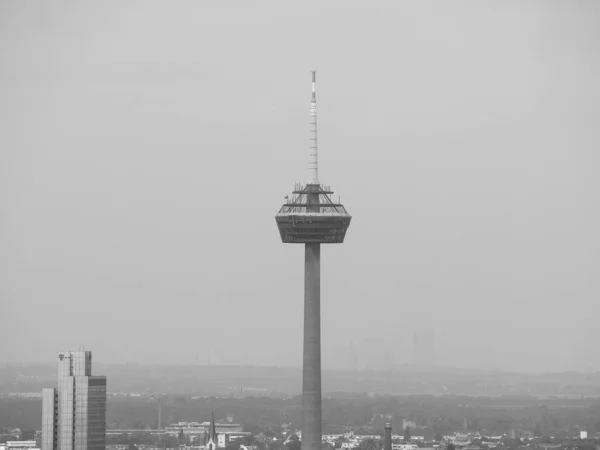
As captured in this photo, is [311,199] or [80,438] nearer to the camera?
[311,199]

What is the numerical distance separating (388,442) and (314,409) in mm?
57349

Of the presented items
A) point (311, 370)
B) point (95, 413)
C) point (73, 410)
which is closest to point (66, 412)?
point (73, 410)

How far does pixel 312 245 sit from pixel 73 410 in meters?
43.3

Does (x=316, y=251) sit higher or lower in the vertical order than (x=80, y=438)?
higher

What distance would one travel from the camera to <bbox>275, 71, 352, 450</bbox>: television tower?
144 metres

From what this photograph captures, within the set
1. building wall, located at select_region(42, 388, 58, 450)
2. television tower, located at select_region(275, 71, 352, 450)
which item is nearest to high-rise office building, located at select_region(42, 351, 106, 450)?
building wall, located at select_region(42, 388, 58, 450)

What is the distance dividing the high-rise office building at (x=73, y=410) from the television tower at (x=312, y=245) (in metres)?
36.4

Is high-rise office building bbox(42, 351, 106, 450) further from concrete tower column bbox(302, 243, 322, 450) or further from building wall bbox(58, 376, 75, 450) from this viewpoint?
concrete tower column bbox(302, 243, 322, 450)

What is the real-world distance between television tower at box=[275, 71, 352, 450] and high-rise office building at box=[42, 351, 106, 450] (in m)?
36.4

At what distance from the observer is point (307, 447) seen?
5684 inches

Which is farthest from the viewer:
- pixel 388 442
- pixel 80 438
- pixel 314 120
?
pixel 388 442

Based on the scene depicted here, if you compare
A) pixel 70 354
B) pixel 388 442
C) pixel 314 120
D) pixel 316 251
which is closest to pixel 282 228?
pixel 316 251

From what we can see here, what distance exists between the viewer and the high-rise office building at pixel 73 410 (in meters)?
173

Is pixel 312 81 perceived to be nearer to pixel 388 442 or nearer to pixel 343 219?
pixel 343 219
